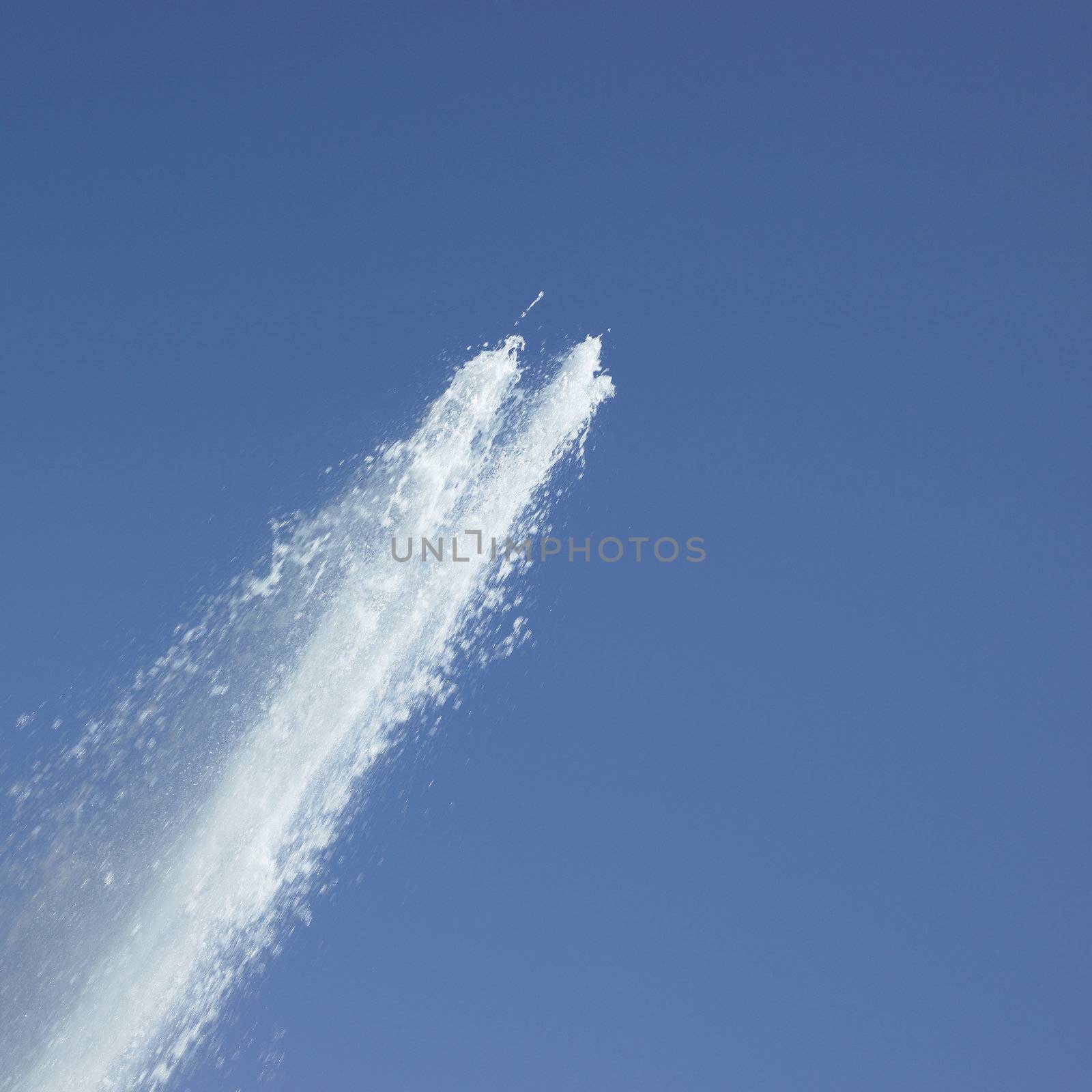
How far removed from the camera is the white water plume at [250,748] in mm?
6820

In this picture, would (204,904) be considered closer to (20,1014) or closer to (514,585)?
(20,1014)

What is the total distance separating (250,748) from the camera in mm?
7395

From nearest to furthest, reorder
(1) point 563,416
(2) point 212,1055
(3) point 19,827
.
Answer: (2) point 212,1055
(3) point 19,827
(1) point 563,416

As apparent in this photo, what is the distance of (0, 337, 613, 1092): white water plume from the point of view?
682cm

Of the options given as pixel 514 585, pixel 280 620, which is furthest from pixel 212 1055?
pixel 514 585

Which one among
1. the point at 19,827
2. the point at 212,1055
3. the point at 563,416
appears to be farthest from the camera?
the point at 563,416

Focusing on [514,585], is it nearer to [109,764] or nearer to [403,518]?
[403,518]

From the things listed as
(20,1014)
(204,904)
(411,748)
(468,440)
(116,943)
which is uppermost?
(468,440)

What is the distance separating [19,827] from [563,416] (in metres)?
4.50

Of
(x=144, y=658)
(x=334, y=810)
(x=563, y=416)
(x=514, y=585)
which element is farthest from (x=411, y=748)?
(x=563, y=416)

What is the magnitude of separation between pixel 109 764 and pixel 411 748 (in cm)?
203

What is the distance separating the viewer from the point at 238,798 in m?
7.30

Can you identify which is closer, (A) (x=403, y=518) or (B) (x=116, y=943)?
(B) (x=116, y=943)

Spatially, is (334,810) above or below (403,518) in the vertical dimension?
below
